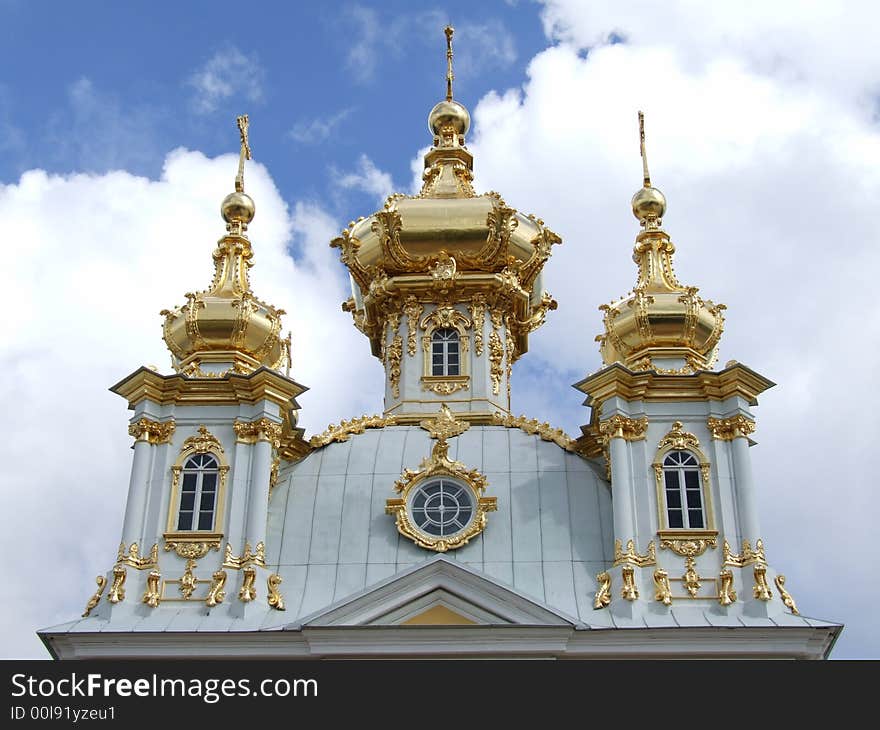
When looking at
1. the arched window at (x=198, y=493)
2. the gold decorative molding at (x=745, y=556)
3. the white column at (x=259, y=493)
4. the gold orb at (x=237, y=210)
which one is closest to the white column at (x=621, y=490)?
the gold decorative molding at (x=745, y=556)

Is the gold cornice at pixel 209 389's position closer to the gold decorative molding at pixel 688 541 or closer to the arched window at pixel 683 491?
the arched window at pixel 683 491

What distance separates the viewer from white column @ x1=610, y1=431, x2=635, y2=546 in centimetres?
2447

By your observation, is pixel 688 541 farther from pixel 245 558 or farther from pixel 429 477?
pixel 245 558

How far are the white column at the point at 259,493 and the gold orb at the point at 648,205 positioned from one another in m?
9.42

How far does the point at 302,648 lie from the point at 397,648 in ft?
4.85

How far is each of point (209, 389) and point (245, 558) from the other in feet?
11.3

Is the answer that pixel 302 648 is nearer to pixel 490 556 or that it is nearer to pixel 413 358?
pixel 490 556

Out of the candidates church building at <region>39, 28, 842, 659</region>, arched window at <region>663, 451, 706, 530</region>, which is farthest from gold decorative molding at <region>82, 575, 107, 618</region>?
arched window at <region>663, 451, 706, 530</region>

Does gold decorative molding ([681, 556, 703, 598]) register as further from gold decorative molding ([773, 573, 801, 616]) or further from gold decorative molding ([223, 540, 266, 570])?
gold decorative molding ([223, 540, 266, 570])

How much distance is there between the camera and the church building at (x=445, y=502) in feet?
76.6

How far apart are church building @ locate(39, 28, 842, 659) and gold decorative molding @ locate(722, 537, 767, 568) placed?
36mm

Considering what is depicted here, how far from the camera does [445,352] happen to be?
1174 inches

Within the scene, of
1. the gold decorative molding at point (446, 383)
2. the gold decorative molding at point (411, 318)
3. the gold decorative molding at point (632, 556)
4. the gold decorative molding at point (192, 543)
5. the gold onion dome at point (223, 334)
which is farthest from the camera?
the gold decorative molding at point (411, 318)

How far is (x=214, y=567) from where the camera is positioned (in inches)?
968
